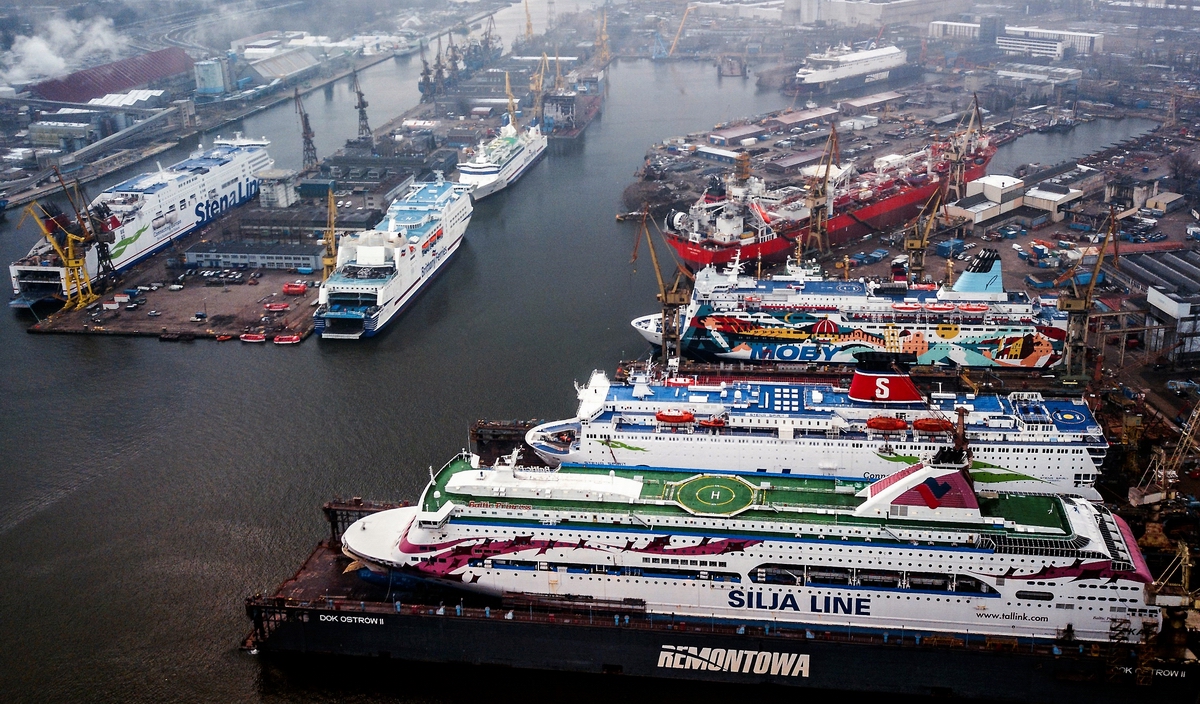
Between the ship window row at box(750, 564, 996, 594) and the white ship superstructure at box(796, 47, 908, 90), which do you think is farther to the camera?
the white ship superstructure at box(796, 47, 908, 90)

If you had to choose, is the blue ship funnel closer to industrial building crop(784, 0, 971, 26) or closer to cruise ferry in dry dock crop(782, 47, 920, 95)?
cruise ferry in dry dock crop(782, 47, 920, 95)

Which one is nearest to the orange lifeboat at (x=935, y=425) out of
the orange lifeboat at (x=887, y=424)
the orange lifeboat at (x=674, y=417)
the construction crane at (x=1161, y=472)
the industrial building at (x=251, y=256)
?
the orange lifeboat at (x=887, y=424)

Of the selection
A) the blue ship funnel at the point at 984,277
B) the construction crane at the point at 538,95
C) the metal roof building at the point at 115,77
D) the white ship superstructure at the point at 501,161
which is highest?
the metal roof building at the point at 115,77

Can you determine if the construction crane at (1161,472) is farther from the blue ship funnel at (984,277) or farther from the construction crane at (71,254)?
the construction crane at (71,254)

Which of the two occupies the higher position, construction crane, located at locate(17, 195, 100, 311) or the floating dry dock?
construction crane, located at locate(17, 195, 100, 311)

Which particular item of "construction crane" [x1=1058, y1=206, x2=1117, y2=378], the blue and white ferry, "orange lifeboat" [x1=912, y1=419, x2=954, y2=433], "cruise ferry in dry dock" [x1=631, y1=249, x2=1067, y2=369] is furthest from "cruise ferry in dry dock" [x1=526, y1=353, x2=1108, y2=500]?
the blue and white ferry

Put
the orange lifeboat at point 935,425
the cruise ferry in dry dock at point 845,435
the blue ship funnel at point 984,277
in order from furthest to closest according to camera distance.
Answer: the blue ship funnel at point 984,277 → the cruise ferry in dry dock at point 845,435 → the orange lifeboat at point 935,425

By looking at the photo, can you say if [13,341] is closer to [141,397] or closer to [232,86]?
[141,397]

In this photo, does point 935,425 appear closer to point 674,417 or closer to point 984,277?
point 674,417
